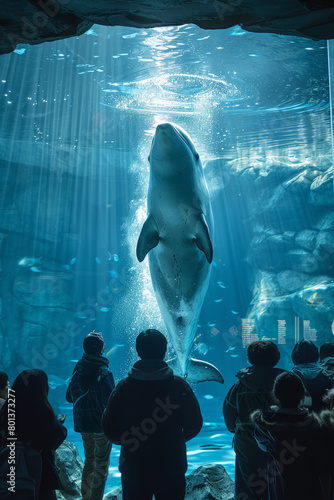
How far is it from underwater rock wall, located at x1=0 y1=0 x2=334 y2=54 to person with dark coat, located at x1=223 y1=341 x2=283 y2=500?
9.71 feet

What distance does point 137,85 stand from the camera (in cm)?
1508

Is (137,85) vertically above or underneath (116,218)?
above

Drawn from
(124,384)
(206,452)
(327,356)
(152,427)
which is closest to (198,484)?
(327,356)

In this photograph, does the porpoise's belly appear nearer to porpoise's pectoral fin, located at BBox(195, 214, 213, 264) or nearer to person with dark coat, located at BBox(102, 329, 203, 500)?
porpoise's pectoral fin, located at BBox(195, 214, 213, 264)

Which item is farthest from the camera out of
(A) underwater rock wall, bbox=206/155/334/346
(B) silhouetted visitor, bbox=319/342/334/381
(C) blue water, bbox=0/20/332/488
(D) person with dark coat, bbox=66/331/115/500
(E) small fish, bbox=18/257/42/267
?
(E) small fish, bbox=18/257/42/267

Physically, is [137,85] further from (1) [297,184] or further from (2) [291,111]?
(1) [297,184]

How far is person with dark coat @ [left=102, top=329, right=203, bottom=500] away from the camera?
2.96 m

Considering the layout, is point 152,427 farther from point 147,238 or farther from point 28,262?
point 28,262

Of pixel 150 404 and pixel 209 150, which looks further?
pixel 209 150

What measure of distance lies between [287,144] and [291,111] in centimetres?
571

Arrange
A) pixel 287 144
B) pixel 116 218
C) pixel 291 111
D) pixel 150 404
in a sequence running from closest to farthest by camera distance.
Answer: pixel 150 404 → pixel 291 111 → pixel 287 144 → pixel 116 218

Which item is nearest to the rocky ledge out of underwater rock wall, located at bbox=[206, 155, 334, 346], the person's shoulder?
the person's shoulder

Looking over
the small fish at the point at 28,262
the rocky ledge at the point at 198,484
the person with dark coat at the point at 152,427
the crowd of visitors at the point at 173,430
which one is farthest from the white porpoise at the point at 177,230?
the small fish at the point at 28,262

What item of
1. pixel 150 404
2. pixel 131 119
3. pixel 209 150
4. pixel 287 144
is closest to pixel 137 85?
pixel 131 119
